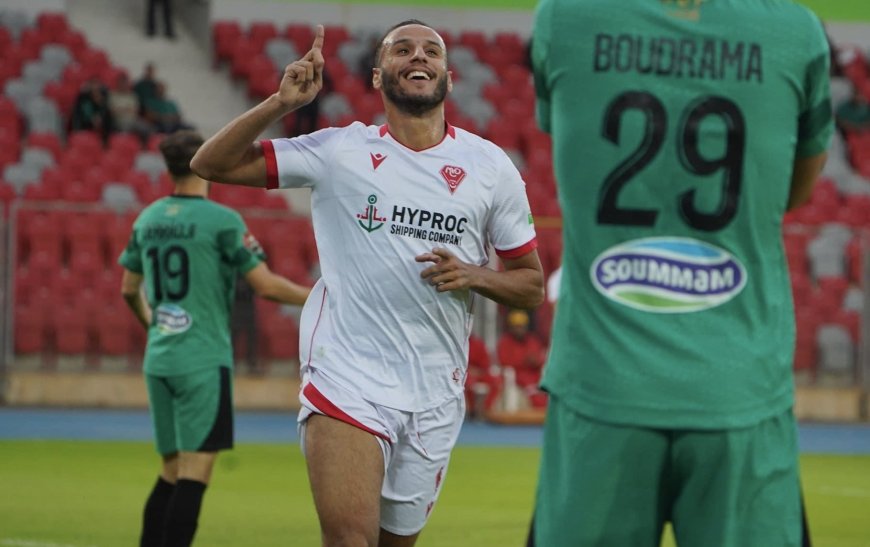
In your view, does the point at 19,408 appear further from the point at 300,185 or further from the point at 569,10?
the point at 569,10

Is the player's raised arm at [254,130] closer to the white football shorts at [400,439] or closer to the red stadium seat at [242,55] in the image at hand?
the white football shorts at [400,439]

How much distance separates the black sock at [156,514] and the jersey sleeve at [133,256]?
1113 millimetres

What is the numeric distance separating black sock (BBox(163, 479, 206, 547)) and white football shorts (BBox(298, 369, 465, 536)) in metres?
2.16

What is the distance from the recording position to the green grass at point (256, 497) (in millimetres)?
10039

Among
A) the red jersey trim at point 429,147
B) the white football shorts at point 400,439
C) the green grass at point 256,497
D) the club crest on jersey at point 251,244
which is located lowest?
the green grass at point 256,497

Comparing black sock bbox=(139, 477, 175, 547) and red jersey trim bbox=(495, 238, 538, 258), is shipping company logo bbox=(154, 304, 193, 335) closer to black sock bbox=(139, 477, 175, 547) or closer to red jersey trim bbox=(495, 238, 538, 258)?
black sock bbox=(139, 477, 175, 547)

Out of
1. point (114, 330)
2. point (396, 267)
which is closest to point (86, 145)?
point (114, 330)

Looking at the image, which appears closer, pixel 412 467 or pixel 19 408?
pixel 412 467

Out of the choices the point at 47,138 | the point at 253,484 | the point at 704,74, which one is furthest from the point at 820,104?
the point at 47,138

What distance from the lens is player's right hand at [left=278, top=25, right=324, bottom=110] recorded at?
16.5 ft

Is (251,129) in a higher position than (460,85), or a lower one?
higher

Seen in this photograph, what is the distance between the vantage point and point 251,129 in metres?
5.24

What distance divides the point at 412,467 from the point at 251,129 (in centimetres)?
132

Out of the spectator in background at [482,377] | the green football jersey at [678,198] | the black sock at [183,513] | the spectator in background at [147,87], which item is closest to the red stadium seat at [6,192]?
the spectator in background at [147,87]
